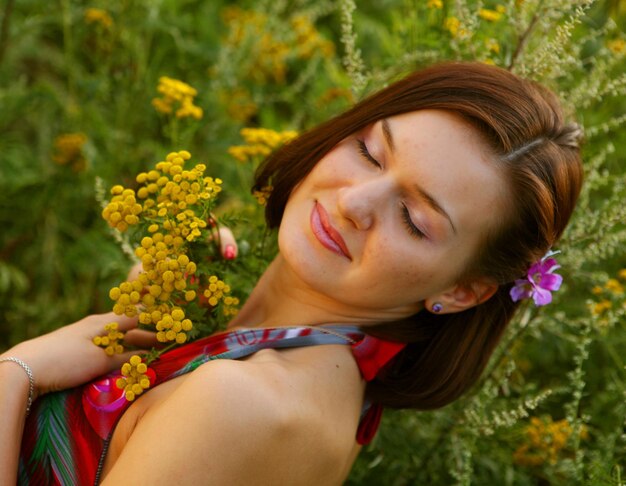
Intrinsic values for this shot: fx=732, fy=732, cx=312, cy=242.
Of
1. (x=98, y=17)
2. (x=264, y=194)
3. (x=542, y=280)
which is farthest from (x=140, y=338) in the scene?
(x=98, y=17)

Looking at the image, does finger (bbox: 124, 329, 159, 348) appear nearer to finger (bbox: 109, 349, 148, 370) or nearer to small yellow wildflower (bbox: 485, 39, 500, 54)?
finger (bbox: 109, 349, 148, 370)

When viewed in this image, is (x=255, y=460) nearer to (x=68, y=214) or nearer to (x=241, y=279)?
(x=241, y=279)

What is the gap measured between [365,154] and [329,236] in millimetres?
175

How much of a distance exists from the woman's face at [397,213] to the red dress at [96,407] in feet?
0.33

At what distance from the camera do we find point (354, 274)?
1.35 metres

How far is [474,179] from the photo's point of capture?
131cm

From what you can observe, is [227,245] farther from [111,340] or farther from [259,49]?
[259,49]

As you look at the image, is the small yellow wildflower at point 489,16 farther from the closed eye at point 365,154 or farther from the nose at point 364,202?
the nose at point 364,202

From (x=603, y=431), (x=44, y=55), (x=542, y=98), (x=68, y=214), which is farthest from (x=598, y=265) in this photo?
(x=44, y=55)

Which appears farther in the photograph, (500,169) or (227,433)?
(500,169)

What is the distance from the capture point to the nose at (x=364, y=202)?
1.30m

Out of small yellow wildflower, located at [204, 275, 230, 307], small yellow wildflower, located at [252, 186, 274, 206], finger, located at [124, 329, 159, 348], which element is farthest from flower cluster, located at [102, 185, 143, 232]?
small yellow wildflower, located at [252, 186, 274, 206]

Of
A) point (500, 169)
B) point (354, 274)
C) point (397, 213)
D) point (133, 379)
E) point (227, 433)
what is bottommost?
point (133, 379)

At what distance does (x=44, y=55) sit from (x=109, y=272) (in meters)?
1.19
